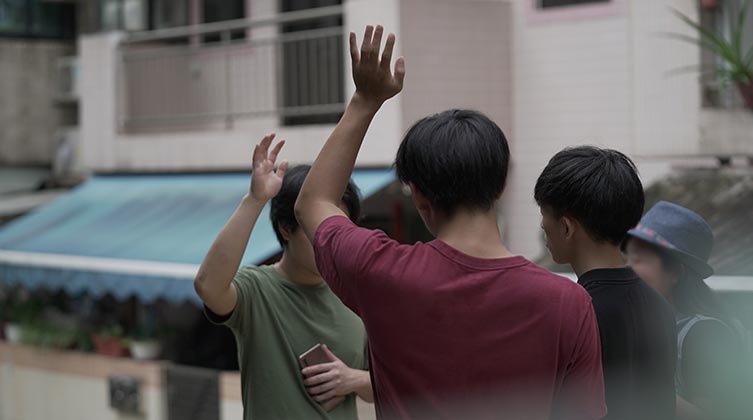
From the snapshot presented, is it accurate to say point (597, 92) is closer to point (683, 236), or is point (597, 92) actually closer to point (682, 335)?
point (683, 236)

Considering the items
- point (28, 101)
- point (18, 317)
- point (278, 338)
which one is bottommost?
point (18, 317)

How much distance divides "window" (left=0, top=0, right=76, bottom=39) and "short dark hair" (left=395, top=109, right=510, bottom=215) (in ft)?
40.8

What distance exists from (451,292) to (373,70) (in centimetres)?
48

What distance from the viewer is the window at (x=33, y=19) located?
13609 millimetres

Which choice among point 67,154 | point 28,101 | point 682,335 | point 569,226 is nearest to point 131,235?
point 67,154

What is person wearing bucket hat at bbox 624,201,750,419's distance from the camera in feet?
9.75

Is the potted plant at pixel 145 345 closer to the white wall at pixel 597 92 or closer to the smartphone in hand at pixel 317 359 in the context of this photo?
the white wall at pixel 597 92

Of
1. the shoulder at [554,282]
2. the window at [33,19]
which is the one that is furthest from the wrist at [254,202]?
the window at [33,19]

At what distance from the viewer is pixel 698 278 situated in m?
3.36

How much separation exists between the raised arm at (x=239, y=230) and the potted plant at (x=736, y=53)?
5.24 m

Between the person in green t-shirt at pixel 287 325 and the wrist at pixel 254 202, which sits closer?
the wrist at pixel 254 202

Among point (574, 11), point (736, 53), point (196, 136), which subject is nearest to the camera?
point (736, 53)

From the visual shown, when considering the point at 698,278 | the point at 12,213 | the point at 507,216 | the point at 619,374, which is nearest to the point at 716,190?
the point at 507,216

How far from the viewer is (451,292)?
2.10 meters
